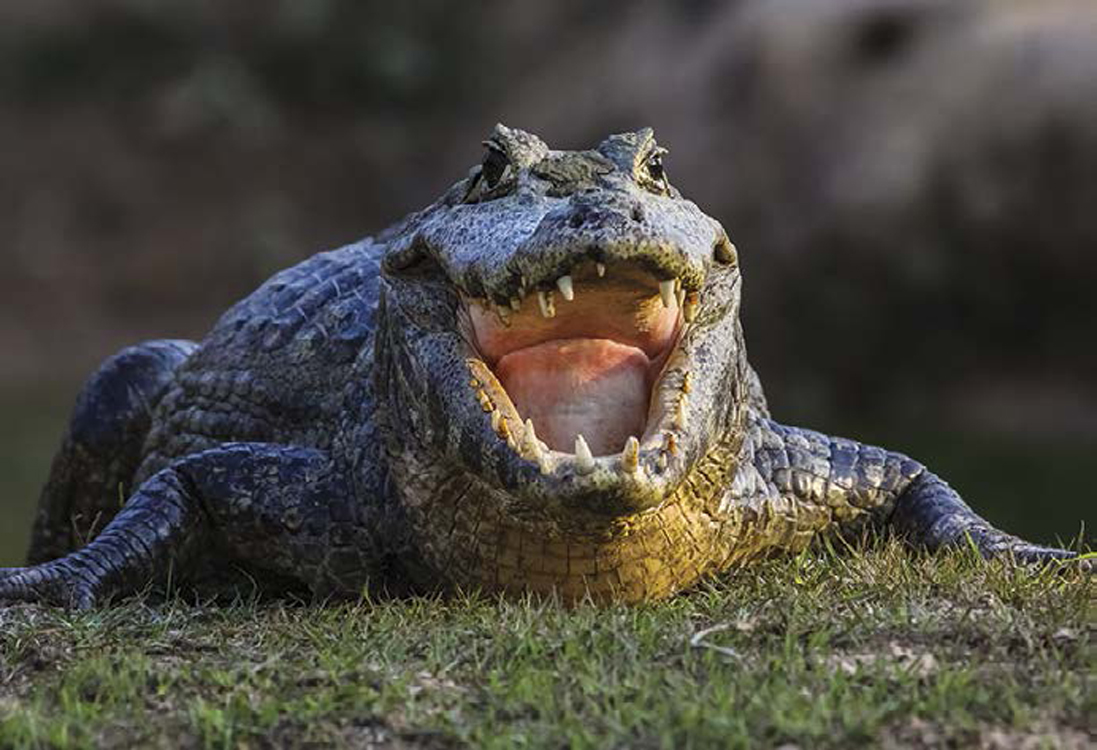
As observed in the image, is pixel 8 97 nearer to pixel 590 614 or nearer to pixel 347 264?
pixel 347 264

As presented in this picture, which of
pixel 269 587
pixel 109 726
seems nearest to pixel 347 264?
pixel 269 587

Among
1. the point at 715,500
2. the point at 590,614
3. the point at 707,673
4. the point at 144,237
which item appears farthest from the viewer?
the point at 144,237

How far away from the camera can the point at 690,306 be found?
398 centimetres

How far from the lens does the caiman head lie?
3.63 metres

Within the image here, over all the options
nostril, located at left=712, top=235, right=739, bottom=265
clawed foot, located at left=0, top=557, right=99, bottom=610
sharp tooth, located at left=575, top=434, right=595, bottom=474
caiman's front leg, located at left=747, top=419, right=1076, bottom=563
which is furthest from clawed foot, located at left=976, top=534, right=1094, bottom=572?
clawed foot, located at left=0, top=557, right=99, bottom=610

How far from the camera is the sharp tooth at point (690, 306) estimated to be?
156 inches

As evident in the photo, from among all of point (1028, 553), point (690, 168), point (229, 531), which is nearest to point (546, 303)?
point (229, 531)

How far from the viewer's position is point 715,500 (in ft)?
14.1

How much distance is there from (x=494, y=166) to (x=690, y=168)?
11.7 metres

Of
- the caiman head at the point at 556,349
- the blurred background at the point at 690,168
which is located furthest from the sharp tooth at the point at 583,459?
the blurred background at the point at 690,168

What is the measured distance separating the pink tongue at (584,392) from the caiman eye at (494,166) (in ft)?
1.63

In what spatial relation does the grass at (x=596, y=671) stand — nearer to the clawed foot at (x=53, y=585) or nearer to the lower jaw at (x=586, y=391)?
the clawed foot at (x=53, y=585)

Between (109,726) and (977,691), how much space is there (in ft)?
5.00

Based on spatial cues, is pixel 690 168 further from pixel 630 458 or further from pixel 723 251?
pixel 630 458
